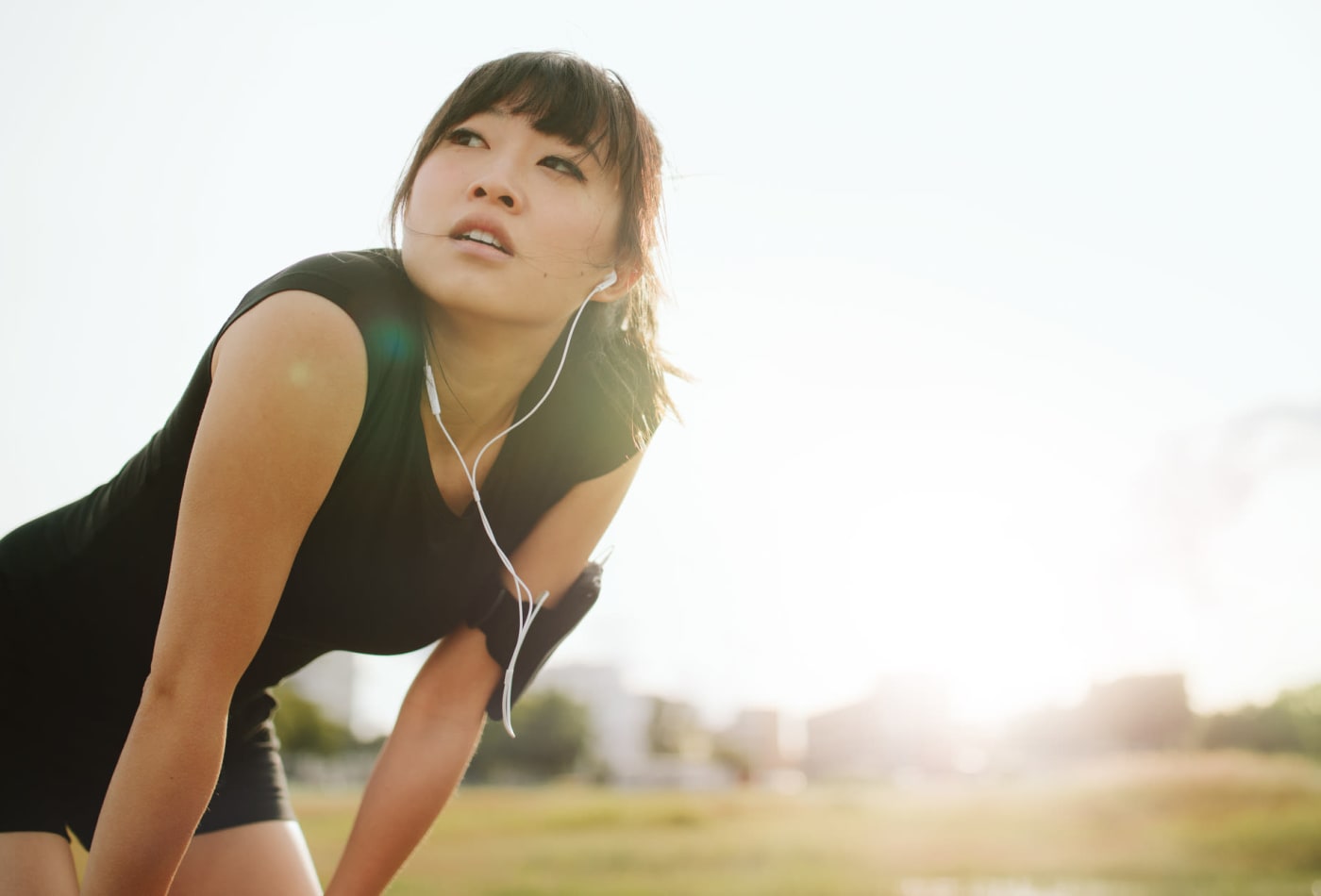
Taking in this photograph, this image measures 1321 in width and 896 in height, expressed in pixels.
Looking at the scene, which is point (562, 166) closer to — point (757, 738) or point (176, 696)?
point (176, 696)

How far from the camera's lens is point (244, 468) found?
1372 millimetres

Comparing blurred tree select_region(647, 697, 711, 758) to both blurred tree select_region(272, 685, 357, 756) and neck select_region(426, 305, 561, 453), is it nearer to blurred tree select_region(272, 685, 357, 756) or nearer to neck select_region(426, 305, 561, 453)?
blurred tree select_region(272, 685, 357, 756)

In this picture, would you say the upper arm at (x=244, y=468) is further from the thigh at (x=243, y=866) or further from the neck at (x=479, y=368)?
Answer: the thigh at (x=243, y=866)

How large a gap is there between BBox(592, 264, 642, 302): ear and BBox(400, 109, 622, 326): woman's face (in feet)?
0.12

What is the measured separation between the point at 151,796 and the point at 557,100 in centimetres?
131

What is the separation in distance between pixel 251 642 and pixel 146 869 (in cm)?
33

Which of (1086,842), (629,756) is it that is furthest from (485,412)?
(629,756)

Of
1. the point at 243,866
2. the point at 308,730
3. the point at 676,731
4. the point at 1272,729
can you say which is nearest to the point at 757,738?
the point at 676,731

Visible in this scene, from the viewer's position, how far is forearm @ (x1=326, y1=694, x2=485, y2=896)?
6.63 feet

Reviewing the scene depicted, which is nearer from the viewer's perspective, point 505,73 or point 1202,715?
point 505,73

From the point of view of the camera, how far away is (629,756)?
85.6 meters

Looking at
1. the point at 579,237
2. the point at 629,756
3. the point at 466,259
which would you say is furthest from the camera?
the point at 629,756

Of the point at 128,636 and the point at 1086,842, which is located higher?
the point at 128,636

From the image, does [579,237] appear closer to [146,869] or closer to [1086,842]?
[146,869]
